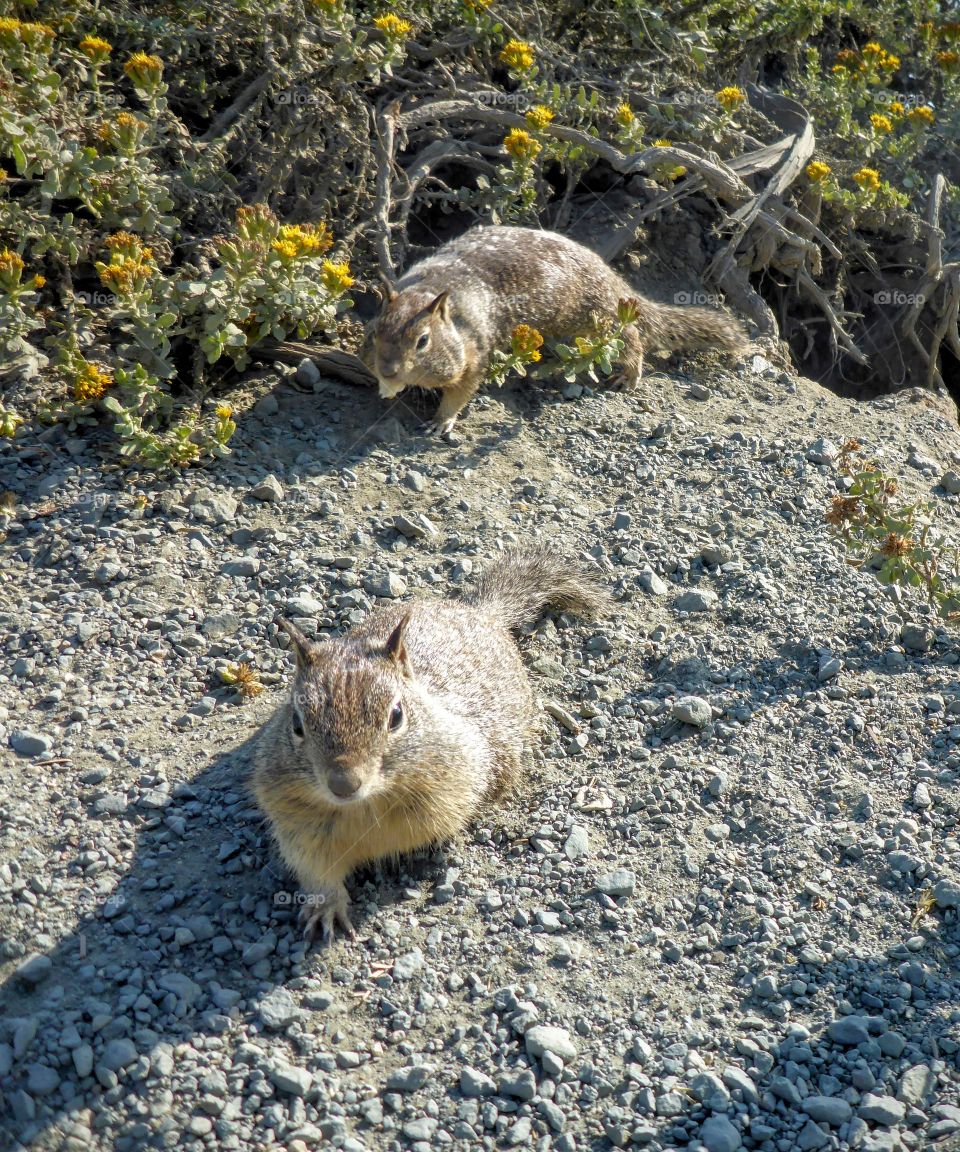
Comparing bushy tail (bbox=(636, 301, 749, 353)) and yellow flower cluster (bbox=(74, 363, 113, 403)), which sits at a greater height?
bushy tail (bbox=(636, 301, 749, 353))

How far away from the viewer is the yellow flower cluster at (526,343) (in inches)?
262

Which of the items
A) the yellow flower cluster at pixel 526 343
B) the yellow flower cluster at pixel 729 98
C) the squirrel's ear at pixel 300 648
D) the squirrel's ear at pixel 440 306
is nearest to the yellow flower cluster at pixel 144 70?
the squirrel's ear at pixel 440 306

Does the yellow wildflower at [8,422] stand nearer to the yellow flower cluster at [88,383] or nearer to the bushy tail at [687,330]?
the yellow flower cluster at [88,383]

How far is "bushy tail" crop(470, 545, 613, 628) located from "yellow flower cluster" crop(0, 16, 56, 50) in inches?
144

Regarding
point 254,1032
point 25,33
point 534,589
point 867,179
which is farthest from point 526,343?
point 254,1032

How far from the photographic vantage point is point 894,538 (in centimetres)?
509

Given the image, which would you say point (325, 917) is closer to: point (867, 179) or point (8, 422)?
point (8, 422)

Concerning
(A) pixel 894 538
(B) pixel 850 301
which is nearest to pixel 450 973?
(A) pixel 894 538

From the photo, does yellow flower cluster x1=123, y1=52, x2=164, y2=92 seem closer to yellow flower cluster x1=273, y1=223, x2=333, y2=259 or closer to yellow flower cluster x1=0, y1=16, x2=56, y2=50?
yellow flower cluster x1=0, y1=16, x2=56, y2=50

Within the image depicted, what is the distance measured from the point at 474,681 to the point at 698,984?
142 centimetres

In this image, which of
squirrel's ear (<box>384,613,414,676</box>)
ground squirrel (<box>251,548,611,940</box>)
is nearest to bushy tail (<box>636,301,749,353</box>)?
ground squirrel (<box>251,548,611,940</box>)

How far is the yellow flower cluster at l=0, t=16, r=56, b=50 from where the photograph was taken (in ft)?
19.2

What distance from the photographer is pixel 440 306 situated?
6621mm

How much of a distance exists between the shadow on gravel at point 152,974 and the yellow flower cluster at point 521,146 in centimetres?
440
